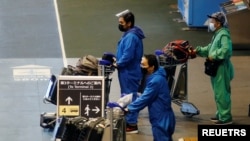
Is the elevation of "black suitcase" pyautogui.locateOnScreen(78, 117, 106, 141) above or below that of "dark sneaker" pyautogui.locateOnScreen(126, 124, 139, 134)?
above

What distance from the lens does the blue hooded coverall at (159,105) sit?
36.4 ft

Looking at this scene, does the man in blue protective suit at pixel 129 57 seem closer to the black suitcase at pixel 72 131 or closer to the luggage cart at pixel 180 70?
the luggage cart at pixel 180 70

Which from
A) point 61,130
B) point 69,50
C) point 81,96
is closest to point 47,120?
point 81,96

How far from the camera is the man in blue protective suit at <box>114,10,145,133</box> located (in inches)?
505

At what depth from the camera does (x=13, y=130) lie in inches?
521

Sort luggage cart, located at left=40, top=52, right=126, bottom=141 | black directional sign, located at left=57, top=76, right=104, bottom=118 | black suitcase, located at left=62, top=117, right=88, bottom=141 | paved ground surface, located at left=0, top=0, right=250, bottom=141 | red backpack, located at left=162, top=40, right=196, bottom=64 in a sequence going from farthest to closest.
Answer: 1. paved ground surface, located at left=0, top=0, right=250, bottom=141
2. red backpack, located at left=162, top=40, right=196, bottom=64
3. black directional sign, located at left=57, top=76, right=104, bottom=118
4. luggage cart, located at left=40, top=52, right=126, bottom=141
5. black suitcase, located at left=62, top=117, right=88, bottom=141

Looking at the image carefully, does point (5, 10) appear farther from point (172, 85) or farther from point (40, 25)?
point (172, 85)

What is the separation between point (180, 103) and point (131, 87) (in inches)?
46.5

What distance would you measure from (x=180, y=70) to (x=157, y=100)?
2.67 meters

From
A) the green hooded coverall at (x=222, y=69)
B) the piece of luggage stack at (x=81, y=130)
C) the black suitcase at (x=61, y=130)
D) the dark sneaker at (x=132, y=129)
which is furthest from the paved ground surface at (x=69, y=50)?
the piece of luggage stack at (x=81, y=130)

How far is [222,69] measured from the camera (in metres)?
13.2

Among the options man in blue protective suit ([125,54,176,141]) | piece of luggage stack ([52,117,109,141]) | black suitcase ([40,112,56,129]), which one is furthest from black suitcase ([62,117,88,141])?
black suitcase ([40,112,56,129])

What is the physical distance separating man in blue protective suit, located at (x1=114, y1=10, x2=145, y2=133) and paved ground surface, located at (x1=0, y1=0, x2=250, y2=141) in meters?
0.74

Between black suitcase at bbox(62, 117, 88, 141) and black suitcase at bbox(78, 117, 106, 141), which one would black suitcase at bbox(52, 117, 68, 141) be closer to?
black suitcase at bbox(62, 117, 88, 141)
